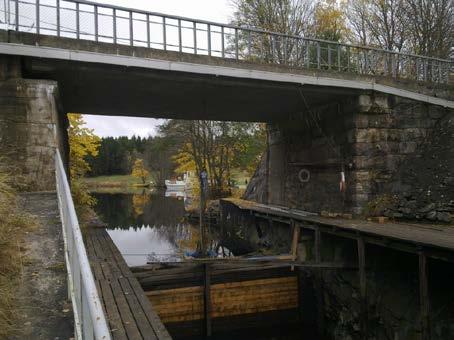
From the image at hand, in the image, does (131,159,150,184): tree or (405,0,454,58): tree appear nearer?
(405,0,454,58): tree

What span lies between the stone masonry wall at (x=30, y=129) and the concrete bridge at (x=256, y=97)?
0.9 inches

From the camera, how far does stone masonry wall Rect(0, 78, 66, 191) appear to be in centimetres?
864

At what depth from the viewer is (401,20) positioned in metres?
24.9

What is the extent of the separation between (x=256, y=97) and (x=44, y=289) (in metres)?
11.8

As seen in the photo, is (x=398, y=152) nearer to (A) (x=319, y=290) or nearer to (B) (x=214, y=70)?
(A) (x=319, y=290)

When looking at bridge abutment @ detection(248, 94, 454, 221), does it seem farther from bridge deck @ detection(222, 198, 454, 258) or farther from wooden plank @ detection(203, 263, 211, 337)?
wooden plank @ detection(203, 263, 211, 337)

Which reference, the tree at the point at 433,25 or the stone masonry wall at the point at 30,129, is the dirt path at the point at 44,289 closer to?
the stone masonry wall at the point at 30,129

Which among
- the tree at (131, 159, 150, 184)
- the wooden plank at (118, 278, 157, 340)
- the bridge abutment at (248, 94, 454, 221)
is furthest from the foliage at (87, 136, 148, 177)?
the wooden plank at (118, 278, 157, 340)

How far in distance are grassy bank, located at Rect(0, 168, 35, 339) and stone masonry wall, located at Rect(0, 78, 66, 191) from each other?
267cm

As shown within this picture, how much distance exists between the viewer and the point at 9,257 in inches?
168

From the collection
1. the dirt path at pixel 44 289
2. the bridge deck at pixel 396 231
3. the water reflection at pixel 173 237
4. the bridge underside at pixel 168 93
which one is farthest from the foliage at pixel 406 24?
the dirt path at pixel 44 289

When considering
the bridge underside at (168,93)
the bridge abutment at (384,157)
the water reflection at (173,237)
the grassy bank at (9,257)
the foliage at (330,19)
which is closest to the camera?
the grassy bank at (9,257)

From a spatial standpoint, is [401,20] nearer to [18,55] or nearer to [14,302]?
[18,55]

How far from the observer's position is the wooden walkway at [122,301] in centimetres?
540
